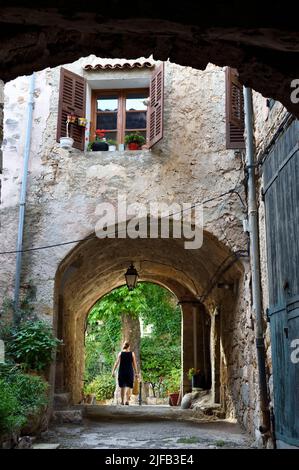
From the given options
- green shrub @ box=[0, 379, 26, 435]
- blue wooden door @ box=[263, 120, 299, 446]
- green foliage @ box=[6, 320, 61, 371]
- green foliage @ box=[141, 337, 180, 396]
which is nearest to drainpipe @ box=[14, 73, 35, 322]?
green foliage @ box=[6, 320, 61, 371]

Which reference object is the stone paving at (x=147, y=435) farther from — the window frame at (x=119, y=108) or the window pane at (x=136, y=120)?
the window pane at (x=136, y=120)

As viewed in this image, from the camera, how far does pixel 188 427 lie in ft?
27.8

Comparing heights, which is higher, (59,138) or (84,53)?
(59,138)

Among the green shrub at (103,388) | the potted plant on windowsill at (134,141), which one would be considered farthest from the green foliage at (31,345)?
the green shrub at (103,388)

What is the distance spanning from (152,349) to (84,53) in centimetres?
1921

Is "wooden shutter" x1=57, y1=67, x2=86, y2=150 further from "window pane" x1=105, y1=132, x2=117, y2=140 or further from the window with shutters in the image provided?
"window pane" x1=105, y1=132, x2=117, y2=140

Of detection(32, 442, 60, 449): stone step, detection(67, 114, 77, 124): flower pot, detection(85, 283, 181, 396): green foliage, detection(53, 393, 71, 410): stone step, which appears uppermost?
detection(67, 114, 77, 124): flower pot

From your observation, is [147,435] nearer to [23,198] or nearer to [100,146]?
[23,198]

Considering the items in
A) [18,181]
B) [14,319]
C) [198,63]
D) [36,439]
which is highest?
[18,181]

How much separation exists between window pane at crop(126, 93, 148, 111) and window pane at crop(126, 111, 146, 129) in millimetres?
91

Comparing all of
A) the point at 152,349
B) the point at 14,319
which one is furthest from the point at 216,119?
the point at 152,349

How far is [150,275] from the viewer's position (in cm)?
1462

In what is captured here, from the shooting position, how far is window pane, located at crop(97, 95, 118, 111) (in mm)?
9359
